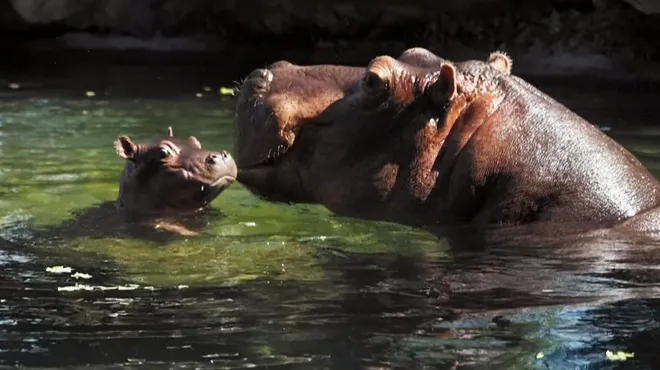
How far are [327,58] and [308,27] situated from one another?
6.18 feet

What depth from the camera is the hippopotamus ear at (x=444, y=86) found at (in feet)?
14.8

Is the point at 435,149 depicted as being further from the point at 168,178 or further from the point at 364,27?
the point at 364,27

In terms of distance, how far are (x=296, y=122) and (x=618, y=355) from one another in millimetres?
1889

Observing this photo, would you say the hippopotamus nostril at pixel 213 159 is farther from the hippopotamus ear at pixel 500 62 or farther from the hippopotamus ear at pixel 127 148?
the hippopotamus ear at pixel 500 62

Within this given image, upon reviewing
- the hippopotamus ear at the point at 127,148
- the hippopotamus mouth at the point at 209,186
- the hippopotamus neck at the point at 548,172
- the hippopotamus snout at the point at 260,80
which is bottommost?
the hippopotamus mouth at the point at 209,186

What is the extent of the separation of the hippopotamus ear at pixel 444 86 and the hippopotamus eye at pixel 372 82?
21 centimetres

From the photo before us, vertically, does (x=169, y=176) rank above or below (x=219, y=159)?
below

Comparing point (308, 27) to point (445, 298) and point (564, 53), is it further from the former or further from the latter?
point (445, 298)

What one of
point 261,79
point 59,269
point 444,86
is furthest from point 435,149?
point 59,269

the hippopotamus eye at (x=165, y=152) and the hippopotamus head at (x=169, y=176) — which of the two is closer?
the hippopotamus head at (x=169, y=176)

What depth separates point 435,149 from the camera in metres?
4.59

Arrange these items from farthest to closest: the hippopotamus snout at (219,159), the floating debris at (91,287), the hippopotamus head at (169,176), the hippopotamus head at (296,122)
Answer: the hippopotamus head at (169,176)
the hippopotamus snout at (219,159)
the hippopotamus head at (296,122)
the floating debris at (91,287)

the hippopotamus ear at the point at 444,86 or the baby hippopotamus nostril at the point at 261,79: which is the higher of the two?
the hippopotamus ear at the point at 444,86

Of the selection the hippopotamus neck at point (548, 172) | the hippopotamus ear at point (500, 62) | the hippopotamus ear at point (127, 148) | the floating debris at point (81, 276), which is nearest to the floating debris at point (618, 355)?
the hippopotamus neck at point (548, 172)
